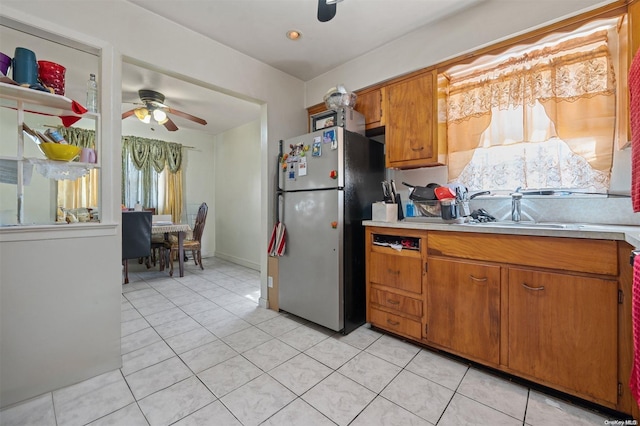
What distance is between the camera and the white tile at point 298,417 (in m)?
1.27

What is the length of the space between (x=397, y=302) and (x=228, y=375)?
1275mm

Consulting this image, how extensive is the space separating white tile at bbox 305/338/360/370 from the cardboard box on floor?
0.80 metres

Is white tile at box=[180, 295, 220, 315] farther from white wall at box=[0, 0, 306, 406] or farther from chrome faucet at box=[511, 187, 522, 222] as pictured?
chrome faucet at box=[511, 187, 522, 222]

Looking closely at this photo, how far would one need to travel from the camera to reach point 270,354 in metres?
1.88

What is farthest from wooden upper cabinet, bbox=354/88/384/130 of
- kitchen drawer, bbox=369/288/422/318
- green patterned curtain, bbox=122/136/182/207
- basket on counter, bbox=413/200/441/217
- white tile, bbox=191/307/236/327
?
green patterned curtain, bbox=122/136/182/207

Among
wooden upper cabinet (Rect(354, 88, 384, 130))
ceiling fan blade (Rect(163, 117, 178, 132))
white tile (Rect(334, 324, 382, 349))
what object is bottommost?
white tile (Rect(334, 324, 382, 349))

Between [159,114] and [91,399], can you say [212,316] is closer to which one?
[91,399]

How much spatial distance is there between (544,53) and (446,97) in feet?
2.16

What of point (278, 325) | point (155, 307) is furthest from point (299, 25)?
point (155, 307)

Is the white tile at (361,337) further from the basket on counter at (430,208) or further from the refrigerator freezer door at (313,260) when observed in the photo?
the basket on counter at (430,208)

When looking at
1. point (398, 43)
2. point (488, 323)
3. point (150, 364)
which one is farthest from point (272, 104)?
point (488, 323)

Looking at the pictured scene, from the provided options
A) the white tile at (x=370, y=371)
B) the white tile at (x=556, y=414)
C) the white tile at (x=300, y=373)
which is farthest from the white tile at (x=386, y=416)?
the white tile at (x=556, y=414)

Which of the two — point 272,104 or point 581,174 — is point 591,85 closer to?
Result: point 581,174

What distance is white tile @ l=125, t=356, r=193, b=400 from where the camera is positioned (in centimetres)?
152
